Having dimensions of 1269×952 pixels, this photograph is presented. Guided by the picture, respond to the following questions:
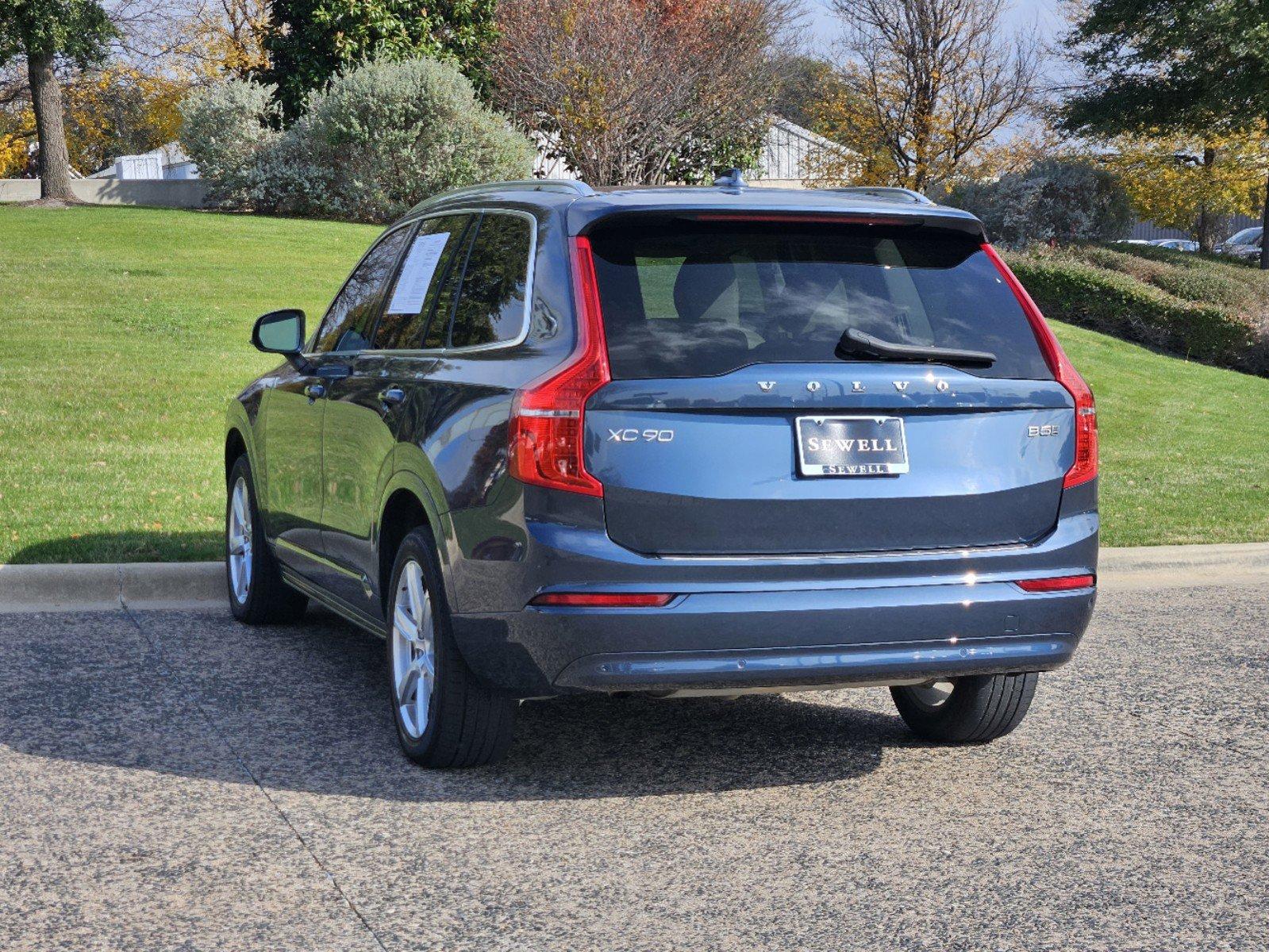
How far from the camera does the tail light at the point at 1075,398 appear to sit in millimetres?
4938

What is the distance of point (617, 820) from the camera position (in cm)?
475

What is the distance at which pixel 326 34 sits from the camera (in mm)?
36812

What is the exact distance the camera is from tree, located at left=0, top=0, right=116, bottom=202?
3328cm

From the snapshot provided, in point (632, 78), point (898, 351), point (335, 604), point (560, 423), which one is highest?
point (632, 78)

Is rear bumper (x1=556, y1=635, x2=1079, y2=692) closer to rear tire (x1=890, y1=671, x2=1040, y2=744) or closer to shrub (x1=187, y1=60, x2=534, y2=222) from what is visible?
rear tire (x1=890, y1=671, x2=1040, y2=744)

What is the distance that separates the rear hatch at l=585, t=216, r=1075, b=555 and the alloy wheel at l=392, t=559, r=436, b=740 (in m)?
1.00

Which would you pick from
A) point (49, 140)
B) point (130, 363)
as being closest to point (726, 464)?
point (130, 363)

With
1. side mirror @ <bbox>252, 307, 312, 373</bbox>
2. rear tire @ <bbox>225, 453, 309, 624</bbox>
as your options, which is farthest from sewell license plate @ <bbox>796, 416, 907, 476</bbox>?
rear tire @ <bbox>225, 453, 309, 624</bbox>

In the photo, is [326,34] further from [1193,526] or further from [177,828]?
[177,828]

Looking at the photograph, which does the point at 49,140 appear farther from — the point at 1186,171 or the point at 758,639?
the point at 758,639

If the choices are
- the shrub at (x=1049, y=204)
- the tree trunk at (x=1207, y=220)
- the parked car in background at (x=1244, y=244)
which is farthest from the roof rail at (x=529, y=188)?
the parked car in background at (x=1244, y=244)

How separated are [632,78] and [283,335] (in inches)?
1094

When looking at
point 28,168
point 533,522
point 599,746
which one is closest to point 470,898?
point 533,522

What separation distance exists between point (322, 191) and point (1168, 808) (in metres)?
30.0
